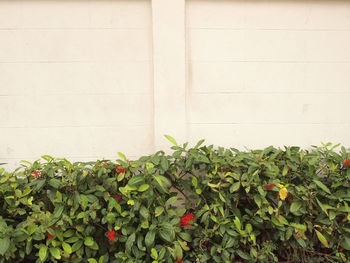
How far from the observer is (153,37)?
7.29 feet

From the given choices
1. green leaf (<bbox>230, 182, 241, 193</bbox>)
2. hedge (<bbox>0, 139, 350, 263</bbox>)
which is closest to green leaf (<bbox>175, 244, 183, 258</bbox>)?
hedge (<bbox>0, 139, 350, 263</bbox>)

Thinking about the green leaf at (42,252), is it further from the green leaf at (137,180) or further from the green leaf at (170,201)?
the green leaf at (170,201)

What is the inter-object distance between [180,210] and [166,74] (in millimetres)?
1149

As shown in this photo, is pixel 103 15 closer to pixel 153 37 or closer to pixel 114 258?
pixel 153 37

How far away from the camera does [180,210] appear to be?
2.00 m

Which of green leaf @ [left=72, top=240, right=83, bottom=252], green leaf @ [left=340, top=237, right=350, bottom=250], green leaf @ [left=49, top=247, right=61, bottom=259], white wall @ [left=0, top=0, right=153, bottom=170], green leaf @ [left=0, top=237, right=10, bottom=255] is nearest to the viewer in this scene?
green leaf @ [left=0, top=237, right=10, bottom=255]

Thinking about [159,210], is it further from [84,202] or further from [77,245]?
[77,245]

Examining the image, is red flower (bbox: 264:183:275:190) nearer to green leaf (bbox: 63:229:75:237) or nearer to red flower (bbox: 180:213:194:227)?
red flower (bbox: 180:213:194:227)

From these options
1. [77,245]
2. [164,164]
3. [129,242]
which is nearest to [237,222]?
[164,164]

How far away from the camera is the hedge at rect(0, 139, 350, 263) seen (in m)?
1.90

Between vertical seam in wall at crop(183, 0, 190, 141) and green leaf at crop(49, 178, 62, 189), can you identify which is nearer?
green leaf at crop(49, 178, 62, 189)

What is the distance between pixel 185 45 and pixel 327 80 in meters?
1.39

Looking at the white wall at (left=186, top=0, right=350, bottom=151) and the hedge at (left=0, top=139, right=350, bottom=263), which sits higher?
the white wall at (left=186, top=0, right=350, bottom=151)

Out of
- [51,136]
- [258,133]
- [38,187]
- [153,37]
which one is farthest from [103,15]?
[258,133]
